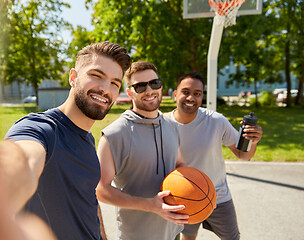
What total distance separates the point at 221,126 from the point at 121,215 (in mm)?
1500

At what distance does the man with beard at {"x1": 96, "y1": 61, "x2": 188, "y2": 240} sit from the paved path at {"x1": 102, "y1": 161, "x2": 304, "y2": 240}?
5.91 ft

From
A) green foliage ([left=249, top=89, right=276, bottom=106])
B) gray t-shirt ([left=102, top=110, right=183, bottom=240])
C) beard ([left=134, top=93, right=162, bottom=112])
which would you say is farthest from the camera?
green foliage ([left=249, top=89, right=276, bottom=106])

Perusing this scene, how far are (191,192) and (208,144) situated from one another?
0.89m

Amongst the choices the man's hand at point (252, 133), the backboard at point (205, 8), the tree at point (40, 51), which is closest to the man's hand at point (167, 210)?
the man's hand at point (252, 133)

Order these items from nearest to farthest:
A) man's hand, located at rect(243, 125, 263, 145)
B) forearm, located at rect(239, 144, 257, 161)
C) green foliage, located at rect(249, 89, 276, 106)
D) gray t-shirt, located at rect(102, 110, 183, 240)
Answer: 1. gray t-shirt, located at rect(102, 110, 183, 240)
2. man's hand, located at rect(243, 125, 263, 145)
3. forearm, located at rect(239, 144, 257, 161)
4. green foliage, located at rect(249, 89, 276, 106)

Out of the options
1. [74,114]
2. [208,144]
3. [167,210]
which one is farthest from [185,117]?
[74,114]

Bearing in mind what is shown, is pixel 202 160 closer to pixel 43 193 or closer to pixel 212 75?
pixel 43 193

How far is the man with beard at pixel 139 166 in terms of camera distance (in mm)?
1814

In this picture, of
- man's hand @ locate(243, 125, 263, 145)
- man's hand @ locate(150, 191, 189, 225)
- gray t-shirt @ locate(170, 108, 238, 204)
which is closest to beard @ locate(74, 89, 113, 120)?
man's hand @ locate(150, 191, 189, 225)

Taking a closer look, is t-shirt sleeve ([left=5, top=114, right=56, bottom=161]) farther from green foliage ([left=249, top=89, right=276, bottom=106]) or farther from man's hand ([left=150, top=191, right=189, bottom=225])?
green foliage ([left=249, top=89, right=276, bottom=106])

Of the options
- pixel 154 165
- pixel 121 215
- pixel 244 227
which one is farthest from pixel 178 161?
pixel 244 227

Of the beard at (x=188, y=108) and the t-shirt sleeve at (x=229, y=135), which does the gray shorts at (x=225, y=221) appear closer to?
the t-shirt sleeve at (x=229, y=135)

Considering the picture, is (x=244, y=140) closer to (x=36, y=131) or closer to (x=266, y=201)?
(x=36, y=131)

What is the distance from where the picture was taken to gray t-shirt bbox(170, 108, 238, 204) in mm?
2590
